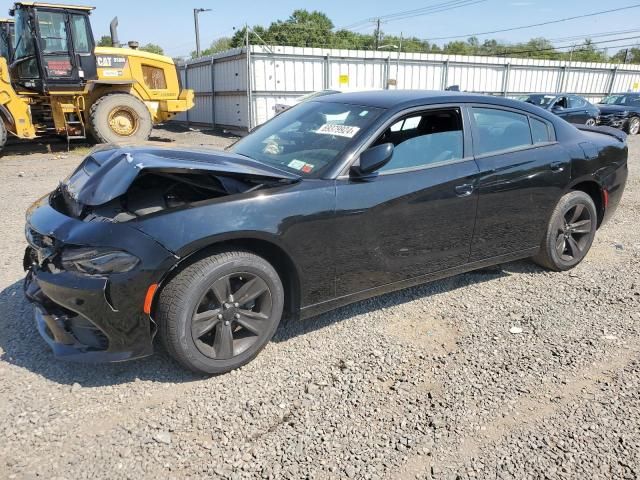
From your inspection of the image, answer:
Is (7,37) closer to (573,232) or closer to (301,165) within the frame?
(301,165)

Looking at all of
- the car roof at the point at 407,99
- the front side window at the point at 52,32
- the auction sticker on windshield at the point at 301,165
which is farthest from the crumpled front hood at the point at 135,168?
the front side window at the point at 52,32

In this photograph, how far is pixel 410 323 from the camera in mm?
3564

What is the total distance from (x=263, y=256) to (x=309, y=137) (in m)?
1.06

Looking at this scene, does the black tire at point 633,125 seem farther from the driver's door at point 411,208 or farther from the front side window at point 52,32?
the front side window at point 52,32

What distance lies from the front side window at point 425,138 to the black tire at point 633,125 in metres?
18.6

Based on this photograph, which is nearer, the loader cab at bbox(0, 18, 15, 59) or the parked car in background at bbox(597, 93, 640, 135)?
the loader cab at bbox(0, 18, 15, 59)

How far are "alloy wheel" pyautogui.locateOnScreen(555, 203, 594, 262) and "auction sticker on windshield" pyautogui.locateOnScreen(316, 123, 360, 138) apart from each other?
86.9 inches

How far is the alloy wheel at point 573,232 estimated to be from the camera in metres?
4.38

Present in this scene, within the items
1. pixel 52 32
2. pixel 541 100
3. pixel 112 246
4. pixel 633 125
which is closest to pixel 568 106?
pixel 541 100

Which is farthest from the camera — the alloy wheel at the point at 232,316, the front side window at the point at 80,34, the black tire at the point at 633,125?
the black tire at the point at 633,125

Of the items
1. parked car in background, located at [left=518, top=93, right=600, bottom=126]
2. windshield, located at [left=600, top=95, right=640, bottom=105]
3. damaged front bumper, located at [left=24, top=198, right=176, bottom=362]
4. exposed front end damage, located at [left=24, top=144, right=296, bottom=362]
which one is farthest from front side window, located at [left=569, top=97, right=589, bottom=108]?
damaged front bumper, located at [left=24, top=198, right=176, bottom=362]

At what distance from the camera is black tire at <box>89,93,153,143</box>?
11758 mm

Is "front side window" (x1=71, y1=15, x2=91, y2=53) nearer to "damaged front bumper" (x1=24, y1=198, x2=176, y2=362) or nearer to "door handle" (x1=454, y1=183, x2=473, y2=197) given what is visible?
"damaged front bumper" (x1=24, y1=198, x2=176, y2=362)

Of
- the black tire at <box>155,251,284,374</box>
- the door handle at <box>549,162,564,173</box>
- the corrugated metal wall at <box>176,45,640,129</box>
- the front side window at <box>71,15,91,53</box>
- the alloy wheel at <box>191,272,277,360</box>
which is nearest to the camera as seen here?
the black tire at <box>155,251,284,374</box>
